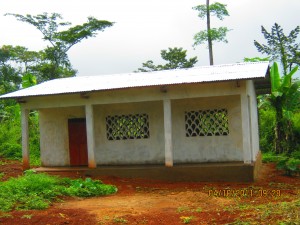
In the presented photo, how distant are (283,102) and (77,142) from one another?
7.76 metres

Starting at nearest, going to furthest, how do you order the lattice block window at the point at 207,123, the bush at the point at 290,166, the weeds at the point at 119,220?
the weeds at the point at 119,220 → the lattice block window at the point at 207,123 → the bush at the point at 290,166

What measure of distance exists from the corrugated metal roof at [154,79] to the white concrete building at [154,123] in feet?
0.11

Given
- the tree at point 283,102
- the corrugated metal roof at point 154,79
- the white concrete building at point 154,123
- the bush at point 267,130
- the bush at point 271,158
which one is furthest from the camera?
the bush at point 267,130

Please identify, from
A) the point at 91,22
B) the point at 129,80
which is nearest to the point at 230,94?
the point at 129,80

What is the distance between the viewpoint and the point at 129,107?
13461 millimetres

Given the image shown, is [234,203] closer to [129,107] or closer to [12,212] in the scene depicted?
[12,212]

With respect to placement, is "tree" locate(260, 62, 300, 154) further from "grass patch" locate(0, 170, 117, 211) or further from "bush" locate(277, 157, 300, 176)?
"grass patch" locate(0, 170, 117, 211)

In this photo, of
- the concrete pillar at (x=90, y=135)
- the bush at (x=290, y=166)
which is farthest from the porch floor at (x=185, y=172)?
the bush at (x=290, y=166)

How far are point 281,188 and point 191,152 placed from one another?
3064mm

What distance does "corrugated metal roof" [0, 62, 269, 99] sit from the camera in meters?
11.4

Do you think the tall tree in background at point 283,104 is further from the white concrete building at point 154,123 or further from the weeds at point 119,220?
the weeds at point 119,220

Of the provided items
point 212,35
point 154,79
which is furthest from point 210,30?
point 154,79

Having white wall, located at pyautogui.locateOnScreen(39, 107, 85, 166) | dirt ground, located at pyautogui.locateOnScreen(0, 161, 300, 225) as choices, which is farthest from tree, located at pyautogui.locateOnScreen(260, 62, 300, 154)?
white wall, located at pyautogui.locateOnScreen(39, 107, 85, 166)

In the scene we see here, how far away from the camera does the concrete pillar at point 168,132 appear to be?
39.4 ft
